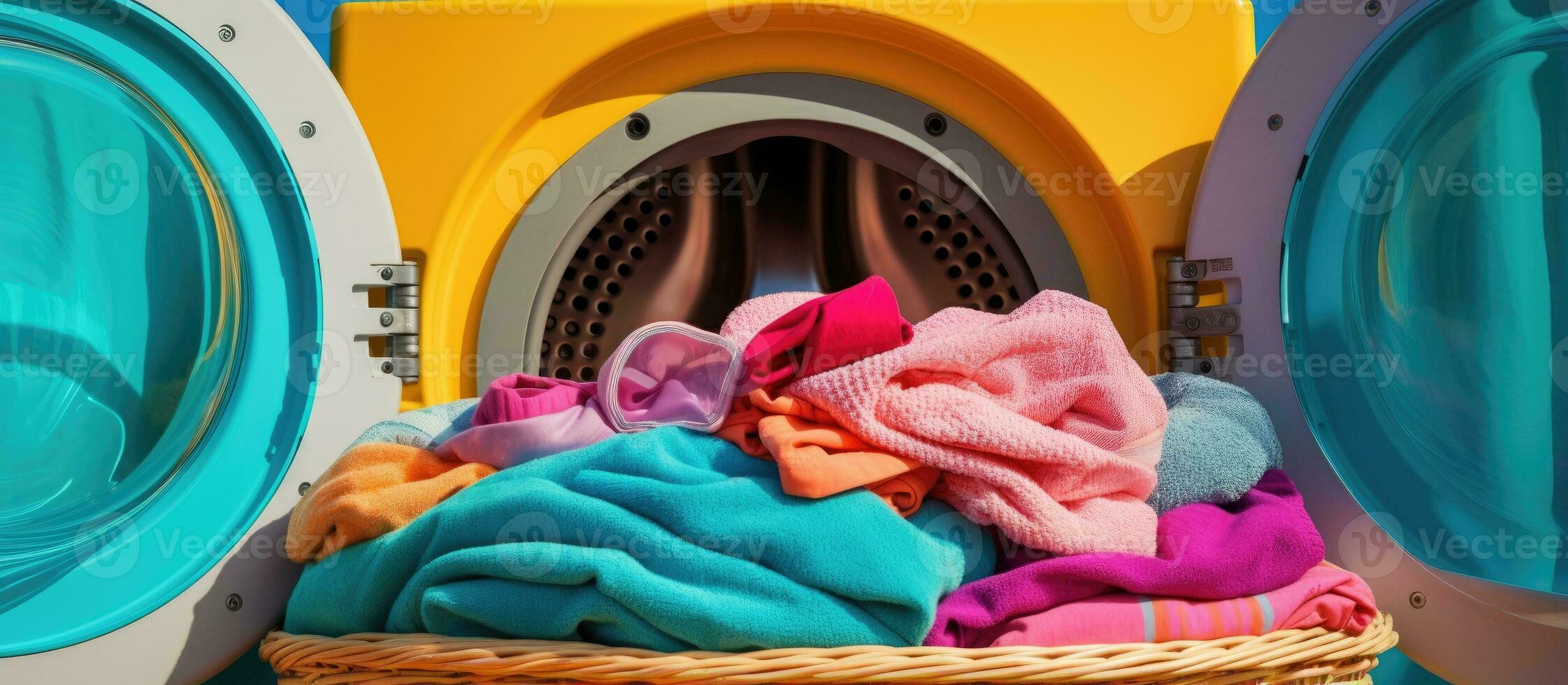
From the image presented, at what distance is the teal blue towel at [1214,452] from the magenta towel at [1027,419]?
3cm

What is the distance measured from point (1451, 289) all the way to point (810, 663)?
61 cm

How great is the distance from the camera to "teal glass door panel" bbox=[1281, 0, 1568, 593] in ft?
2.61

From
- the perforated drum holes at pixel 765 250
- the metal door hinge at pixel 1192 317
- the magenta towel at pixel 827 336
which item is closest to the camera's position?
the magenta towel at pixel 827 336

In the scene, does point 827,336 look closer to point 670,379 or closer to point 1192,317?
point 670,379

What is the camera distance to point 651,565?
63 cm

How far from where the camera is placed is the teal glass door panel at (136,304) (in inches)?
32.0

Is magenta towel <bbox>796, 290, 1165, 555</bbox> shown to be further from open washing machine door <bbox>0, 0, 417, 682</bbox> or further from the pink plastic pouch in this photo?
open washing machine door <bbox>0, 0, 417, 682</bbox>

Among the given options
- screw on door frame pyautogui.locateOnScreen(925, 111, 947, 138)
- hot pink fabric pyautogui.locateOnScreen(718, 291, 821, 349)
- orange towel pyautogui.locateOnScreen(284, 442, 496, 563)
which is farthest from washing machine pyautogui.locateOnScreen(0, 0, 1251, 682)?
hot pink fabric pyautogui.locateOnScreen(718, 291, 821, 349)

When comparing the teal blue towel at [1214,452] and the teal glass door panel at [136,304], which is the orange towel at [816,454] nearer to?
the teal blue towel at [1214,452]

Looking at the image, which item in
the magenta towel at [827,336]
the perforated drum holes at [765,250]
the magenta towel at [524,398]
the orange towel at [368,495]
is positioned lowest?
the orange towel at [368,495]

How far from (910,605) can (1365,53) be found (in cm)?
61

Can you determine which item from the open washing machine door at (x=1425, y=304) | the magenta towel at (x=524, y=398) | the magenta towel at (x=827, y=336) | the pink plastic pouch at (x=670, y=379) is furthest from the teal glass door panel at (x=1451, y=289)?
the magenta towel at (x=524, y=398)

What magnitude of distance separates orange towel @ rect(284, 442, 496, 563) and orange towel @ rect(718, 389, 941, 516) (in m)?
0.19

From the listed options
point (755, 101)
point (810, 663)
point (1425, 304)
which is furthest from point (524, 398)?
point (1425, 304)
